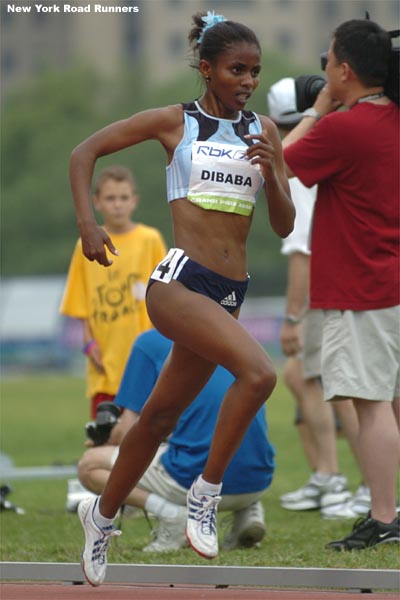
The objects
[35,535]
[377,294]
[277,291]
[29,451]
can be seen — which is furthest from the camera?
[277,291]

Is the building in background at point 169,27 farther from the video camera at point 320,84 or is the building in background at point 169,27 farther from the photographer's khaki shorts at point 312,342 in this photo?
the video camera at point 320,84

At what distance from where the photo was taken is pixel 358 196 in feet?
23.2

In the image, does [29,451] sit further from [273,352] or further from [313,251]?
[273,352]

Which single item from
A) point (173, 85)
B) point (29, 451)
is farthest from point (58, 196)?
point (29, 451)

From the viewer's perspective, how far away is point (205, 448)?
7.18m

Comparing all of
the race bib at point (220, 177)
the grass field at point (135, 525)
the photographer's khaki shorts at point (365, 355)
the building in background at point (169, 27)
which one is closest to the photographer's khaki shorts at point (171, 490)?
the grass field at point (135, 525)

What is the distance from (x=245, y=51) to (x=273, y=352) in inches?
1348

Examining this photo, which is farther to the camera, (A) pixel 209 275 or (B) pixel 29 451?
(B) pixel 29 451

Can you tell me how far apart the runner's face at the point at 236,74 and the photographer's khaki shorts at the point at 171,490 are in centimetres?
227

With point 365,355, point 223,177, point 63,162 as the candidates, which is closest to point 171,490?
point 365,355

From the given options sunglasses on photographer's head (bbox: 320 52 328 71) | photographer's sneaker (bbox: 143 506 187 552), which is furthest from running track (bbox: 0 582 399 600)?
sunglasses on photographer's head (bbox: 320 52 328 71)

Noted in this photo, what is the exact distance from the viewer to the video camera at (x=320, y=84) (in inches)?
276

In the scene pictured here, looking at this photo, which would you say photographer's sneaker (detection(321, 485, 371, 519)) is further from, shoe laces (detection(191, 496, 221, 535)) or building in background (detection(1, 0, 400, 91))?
building in background (detection(1, 0, 400, 91))

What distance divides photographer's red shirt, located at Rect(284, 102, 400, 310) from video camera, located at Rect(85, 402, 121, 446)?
1.32 m
